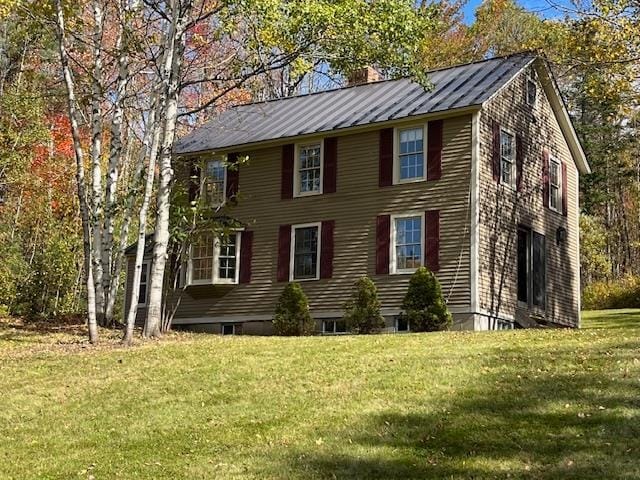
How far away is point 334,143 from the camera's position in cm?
2075

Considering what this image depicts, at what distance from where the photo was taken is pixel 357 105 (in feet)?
70.7

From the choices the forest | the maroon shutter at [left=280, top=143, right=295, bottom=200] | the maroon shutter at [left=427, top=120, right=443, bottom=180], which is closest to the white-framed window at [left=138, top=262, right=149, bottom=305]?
the forest

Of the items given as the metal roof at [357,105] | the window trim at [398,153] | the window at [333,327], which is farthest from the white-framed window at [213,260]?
the window trim at [398,153]

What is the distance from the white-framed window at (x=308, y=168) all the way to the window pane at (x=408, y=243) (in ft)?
8.15

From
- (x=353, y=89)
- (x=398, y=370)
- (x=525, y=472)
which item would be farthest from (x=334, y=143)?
(x=525, y=472)

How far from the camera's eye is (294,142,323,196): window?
20.8m

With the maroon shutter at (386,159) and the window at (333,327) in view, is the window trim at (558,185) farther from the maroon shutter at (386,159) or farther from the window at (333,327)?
the window at (333,327)

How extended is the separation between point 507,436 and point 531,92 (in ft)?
49.0

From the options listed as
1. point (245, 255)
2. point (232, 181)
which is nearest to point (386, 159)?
point (245, 255)

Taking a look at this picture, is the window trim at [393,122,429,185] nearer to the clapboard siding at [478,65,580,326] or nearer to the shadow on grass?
the clapboard siding at [478,65,580,326]

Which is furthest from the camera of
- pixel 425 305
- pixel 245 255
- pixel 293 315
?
pixel 245 255

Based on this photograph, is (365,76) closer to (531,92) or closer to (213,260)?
(531,92)

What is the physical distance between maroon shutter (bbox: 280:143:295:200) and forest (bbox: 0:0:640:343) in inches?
71.5

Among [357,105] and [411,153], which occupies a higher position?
[357,105]
